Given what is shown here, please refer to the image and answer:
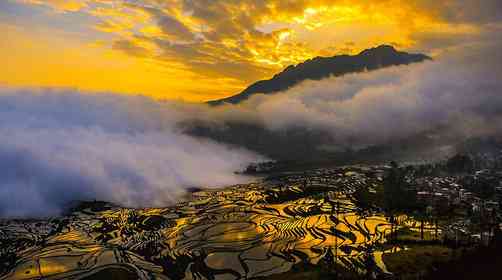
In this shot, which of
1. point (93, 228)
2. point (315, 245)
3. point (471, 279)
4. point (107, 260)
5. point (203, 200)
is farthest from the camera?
point (203, 200)

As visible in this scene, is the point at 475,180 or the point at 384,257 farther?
the point at 475,180

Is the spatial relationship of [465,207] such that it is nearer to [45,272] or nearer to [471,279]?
[471,279]

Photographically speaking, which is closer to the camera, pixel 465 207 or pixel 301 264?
pixel 301 264

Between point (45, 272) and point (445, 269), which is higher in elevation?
Result: point (445, 269)

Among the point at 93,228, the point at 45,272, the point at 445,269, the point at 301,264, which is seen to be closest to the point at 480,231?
the point at 445,269

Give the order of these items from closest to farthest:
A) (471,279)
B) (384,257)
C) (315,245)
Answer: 1. (471,279)
2. (384,257)
3. (315,245)

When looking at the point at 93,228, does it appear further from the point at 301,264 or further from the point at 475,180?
the point at 475,180

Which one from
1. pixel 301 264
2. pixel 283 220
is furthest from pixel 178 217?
pixel 301 264

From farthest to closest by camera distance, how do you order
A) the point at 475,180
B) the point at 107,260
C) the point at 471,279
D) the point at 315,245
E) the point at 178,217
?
the point at 475,180 < the point at 178,217 < the point at 315,245 < the point at 107,260 < the point at 471,279

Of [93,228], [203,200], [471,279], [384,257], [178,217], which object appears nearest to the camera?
[471,279]
